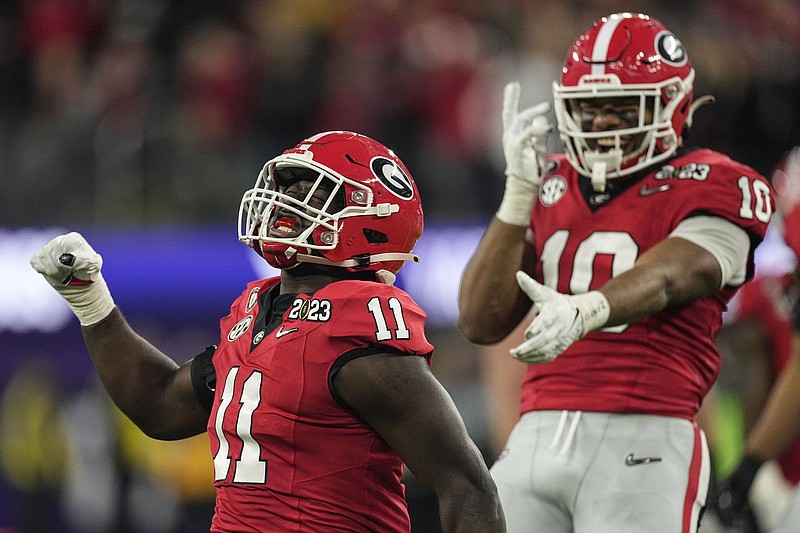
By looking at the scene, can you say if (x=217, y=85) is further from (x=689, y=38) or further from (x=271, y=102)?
(x=689, y=38)

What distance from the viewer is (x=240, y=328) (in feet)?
9.55

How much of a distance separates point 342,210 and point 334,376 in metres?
0.39

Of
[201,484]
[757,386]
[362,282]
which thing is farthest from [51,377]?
[362,282]

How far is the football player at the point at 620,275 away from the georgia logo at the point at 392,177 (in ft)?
1.78

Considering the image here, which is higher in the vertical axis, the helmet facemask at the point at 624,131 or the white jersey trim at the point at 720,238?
the helmet facemask at the point at 624,131

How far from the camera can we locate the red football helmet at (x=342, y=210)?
111 inches

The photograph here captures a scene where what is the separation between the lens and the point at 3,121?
8031 mm

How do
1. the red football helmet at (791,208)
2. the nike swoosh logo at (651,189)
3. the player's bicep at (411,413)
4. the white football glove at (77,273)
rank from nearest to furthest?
1. the player's bicep at (411,413)
2. the white football glove at (77,273)
3. the nike swoosh logo at (651,189)
4. the red football helmet at (791,208)

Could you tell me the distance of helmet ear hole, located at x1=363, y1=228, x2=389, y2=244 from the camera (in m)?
2.88

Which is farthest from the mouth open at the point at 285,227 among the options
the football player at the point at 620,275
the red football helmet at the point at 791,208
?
the red football helmet at the point at 791,208

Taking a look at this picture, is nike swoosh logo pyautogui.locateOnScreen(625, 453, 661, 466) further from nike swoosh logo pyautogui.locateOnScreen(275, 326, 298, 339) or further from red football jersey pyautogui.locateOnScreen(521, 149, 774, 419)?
→ nike swoosh logo pyautogui.locateOnScreen(275, 326, 298, 339)

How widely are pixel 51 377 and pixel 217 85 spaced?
2.07 meters

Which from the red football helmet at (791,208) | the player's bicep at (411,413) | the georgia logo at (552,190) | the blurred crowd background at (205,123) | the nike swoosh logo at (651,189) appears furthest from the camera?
the blurred crowd background at (205,123)

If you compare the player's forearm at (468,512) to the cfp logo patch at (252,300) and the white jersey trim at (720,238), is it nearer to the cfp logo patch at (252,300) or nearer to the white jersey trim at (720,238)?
the cfp logo patch at (252,300)
